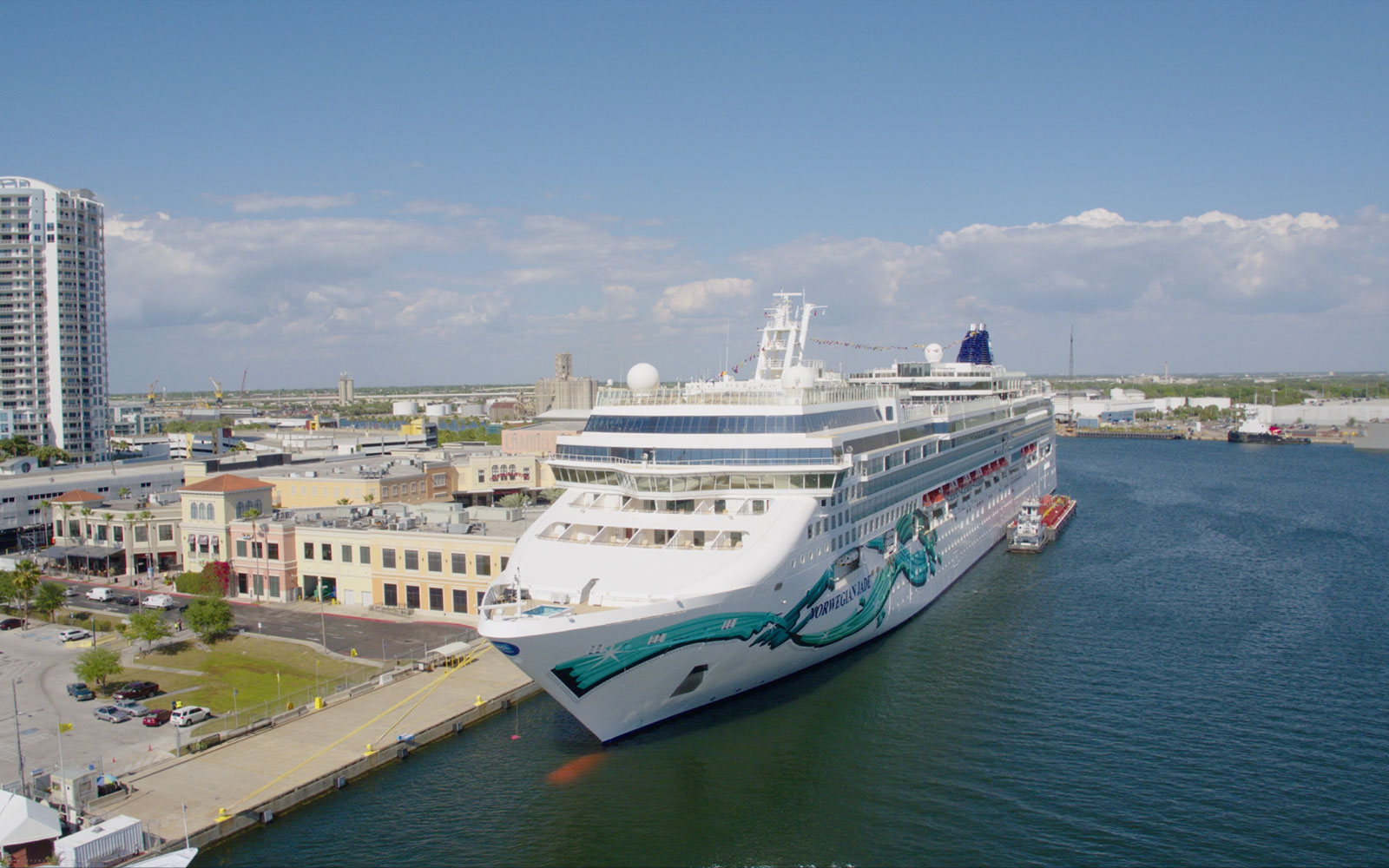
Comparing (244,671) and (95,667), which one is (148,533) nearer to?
(244,671)

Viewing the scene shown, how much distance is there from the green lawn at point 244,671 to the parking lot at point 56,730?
192 centimetres

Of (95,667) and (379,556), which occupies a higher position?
(379,556)

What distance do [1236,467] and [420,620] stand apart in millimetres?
118259

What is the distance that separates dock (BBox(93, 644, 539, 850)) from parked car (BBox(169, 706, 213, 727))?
3.03 m

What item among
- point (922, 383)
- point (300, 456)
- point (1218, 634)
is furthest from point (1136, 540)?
point (300, 456)

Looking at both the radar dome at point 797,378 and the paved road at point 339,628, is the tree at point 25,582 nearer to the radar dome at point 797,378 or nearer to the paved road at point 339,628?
the paved road at point 339,628

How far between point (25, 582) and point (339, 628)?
1905 centimetres

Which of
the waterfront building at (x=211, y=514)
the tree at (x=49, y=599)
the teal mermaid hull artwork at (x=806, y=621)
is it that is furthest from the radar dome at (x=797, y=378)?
the tree at (x=49, y=599)

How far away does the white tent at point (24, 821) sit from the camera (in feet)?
73.9

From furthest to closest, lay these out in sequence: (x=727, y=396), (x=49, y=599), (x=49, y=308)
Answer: (x=49, y=308) → (x=49, y=599) → (x=727, y=396)

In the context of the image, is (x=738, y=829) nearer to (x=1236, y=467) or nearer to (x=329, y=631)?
(x=329, y=631)

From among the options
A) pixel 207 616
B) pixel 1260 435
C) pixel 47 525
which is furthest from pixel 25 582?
pixel 1260 435

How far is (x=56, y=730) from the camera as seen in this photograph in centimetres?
3169

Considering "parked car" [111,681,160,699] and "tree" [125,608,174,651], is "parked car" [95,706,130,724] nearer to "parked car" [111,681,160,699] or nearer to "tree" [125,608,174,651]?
"parked car" [111,681,160,699]
